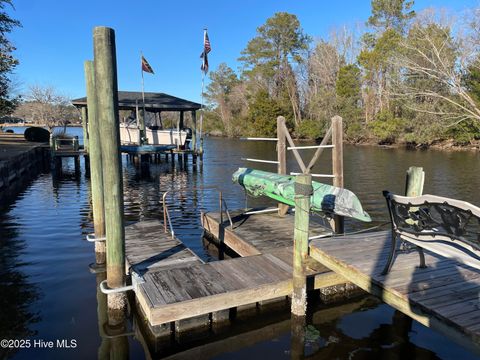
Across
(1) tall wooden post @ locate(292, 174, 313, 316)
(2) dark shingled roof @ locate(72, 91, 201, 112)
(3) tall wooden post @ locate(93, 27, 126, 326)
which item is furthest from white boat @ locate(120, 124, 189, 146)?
(1) tall wooden post @ locate(292, 174, 313, 316)

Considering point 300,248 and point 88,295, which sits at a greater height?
point 300,248

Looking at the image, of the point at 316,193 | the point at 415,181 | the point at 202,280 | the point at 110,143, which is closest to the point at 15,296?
the point at 202,280

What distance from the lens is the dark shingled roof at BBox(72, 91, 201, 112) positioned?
28234mm

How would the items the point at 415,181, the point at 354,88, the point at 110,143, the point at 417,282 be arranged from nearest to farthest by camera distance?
the point at 417,282 < the point at 110,143 < the point at 415,181 < the point at 354,88

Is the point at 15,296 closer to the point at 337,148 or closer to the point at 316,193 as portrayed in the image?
the point at 316,193

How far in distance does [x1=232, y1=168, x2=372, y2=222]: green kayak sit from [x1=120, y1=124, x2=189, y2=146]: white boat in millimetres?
20909

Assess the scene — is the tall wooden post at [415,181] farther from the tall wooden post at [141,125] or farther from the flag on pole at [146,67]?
the tall wooden post at [141,125]

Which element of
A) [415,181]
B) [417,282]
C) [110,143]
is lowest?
[417,282]

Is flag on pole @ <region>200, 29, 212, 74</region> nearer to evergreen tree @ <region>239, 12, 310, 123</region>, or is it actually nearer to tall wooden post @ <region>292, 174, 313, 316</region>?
tall wooden post @ <region>292, 174, 313, 316</region>

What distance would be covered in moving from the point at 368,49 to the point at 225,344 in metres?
58.7

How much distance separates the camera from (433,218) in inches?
167

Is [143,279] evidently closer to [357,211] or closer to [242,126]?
[357,211]

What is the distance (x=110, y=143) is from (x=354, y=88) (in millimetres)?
56035

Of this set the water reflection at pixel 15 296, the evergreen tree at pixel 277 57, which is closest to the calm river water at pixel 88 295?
the water reflection at pixel 15 296
